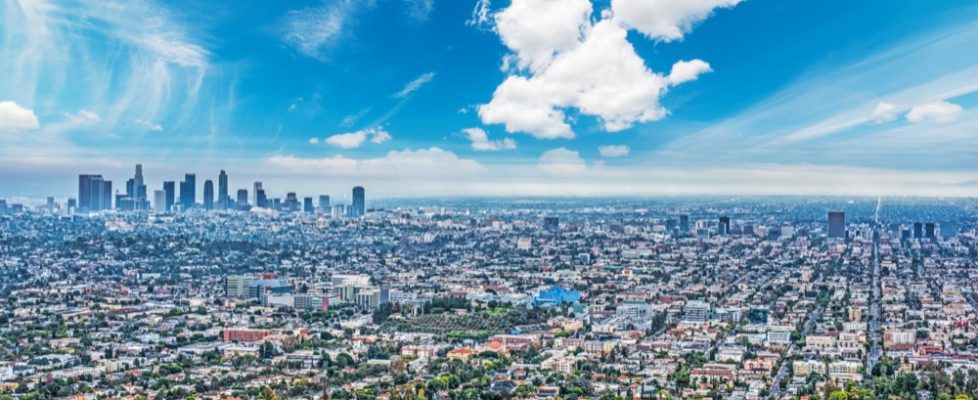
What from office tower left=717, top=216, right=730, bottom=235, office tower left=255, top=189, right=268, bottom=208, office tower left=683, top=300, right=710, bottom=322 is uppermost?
office tower left=255, top=189, right=268, bottom=208

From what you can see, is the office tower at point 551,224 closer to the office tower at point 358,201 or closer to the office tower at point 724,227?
the office tower at point 724,227

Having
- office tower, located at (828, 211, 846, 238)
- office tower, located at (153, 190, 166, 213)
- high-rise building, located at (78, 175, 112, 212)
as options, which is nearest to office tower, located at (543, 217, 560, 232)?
office tower, located at (828, 211, 846, 238)

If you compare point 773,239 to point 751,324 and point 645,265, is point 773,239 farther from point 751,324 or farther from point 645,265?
point 751,324

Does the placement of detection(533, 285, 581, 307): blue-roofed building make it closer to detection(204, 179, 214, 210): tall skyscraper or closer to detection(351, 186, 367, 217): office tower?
detection(351, 186, 367, 217): office tower

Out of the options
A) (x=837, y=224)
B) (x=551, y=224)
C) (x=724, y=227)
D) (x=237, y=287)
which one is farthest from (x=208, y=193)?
(x=237, y=287)

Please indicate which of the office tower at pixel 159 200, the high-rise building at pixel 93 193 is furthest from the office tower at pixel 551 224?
the high-rise building at pixel 93 193

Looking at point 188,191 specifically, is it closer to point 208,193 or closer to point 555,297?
point 208,193
